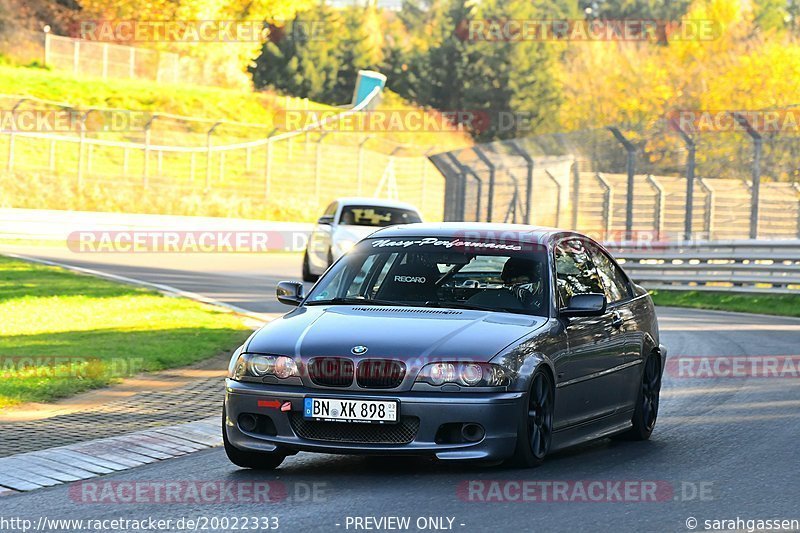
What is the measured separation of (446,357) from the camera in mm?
7680

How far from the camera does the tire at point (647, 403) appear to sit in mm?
9570

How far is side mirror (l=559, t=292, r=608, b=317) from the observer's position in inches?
340

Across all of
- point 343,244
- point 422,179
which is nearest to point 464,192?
point 343,244

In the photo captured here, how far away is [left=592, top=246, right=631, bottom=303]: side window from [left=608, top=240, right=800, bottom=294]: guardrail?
13831mm

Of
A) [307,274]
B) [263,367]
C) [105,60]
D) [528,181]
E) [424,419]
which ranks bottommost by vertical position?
[307,274]

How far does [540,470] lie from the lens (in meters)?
8.10

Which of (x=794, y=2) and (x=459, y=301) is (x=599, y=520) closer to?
(x=459, y=301)

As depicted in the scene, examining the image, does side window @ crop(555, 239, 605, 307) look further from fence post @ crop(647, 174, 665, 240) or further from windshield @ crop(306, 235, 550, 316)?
fence post @ crop(647, 174, 665, 240)

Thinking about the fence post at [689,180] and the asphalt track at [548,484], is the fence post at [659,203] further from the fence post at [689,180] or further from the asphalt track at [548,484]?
the asphalt track at [548,484]

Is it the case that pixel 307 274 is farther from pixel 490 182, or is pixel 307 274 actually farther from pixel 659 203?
pixel 659 203

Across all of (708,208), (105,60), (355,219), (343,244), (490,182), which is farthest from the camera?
(105,60)

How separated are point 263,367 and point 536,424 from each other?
1.52 metres

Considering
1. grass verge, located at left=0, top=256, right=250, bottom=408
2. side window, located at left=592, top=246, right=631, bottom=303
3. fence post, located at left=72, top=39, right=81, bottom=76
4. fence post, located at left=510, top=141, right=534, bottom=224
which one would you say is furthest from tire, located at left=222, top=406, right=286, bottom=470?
fence post, located at left=72, top=39, right=81, bottom=76

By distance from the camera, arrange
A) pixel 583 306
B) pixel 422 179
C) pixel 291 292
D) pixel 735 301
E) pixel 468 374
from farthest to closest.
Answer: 1. pixel 422 179
2. pixel 735 301
3. pixel 291 292
4. pixel 583 306
5. pixel 468 374
